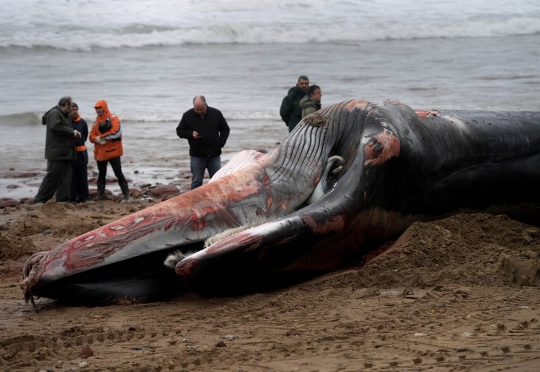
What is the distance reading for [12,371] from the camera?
562cm

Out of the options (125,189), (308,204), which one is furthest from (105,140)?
(308,204)

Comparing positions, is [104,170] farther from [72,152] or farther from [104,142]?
[72,152]

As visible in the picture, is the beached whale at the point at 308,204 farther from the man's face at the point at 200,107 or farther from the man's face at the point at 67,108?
the man's face at the point at 67,108

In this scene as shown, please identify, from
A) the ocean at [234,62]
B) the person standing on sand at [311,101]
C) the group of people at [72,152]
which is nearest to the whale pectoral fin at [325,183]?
the person standing on sand at [311,101]

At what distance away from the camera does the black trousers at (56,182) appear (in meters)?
15.0

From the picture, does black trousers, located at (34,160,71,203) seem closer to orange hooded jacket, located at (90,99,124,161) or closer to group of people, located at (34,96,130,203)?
group of people, located at (34,96,130,203)

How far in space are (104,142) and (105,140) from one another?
0.15ft

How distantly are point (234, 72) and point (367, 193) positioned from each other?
2871 cm

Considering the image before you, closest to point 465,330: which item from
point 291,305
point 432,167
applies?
point 291,305

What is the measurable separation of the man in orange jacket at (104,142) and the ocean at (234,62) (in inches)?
53.2

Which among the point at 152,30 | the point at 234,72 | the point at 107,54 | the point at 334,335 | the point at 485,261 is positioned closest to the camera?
the point at 334,335

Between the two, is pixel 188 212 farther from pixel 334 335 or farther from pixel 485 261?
pixel 485 261

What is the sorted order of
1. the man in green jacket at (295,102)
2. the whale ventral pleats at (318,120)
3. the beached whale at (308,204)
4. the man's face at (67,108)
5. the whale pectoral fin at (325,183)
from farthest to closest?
the man in green jacket at (295,102), the man's face at (67,108), the whale ventral pleats at (318,120), the whale pectoral fin at (325,183), the beached whale at (308,204)

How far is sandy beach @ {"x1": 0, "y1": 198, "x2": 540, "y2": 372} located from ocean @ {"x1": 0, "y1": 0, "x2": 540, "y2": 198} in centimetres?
906
